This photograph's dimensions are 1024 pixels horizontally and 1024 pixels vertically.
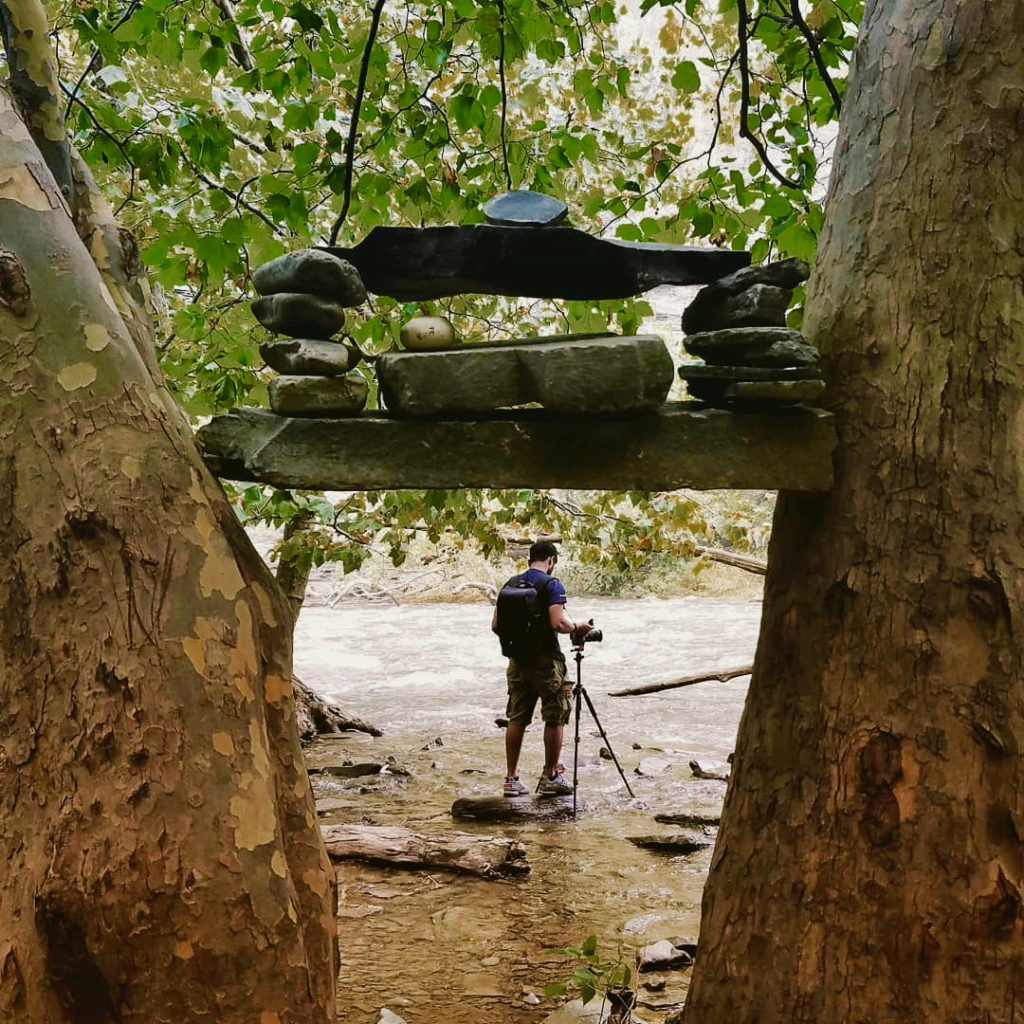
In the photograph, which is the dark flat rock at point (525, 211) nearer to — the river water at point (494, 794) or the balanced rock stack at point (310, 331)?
the balanced rock stack at point (310, 331)

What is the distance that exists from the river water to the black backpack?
3.47ft

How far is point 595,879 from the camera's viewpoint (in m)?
4.64

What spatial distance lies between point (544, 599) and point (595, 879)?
6.43ft

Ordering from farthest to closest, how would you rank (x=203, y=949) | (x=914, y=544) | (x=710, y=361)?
(x=710, y=361)
(x=914, y=544)
(x=203, y=949)

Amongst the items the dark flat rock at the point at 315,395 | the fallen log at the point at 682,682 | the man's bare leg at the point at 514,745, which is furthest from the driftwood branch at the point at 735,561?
the dark flat rock at the point at 315,395

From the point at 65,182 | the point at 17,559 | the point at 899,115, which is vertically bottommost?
the point at 17,559

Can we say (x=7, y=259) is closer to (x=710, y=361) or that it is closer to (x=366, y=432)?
(x=366, y=432)

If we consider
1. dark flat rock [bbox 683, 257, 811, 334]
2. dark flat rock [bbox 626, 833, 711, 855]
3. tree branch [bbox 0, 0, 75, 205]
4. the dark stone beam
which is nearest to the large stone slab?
the dark stone beam

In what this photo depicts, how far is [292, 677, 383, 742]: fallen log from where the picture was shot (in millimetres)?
8242

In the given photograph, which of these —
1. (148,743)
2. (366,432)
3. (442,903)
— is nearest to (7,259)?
(366,432)

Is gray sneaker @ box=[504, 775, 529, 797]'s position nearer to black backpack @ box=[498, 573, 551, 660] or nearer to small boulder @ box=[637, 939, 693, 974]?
black backpack @ box=[498, 573, 551, 660]

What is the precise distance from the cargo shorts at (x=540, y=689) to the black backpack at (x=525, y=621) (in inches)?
3.6

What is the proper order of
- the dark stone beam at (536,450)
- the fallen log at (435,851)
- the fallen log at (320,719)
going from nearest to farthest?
the dark stone beam at (536,450), the fallen log at (435,851), the fallen log at (320,719)

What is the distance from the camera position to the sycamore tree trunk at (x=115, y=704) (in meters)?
1.56
